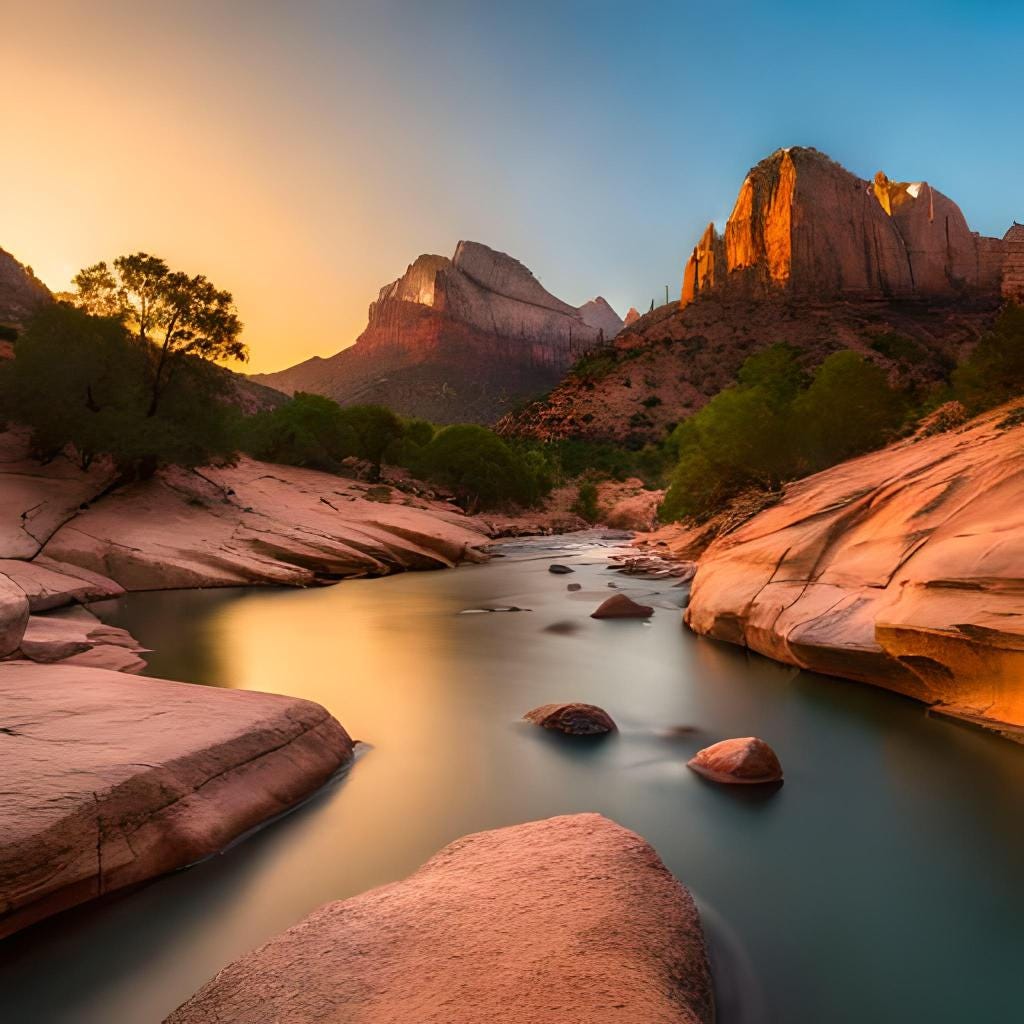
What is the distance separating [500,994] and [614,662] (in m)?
10.0

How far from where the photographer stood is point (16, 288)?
255 ft

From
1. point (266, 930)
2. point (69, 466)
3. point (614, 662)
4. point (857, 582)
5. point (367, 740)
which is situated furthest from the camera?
point (69, 466)

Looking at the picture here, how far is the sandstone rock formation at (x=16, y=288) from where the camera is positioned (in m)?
70.4

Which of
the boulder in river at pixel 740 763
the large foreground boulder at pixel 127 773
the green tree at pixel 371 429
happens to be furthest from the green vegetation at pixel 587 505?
the large foreground boulder at pixel 127 773

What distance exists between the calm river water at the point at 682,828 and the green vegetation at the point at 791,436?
14209mm

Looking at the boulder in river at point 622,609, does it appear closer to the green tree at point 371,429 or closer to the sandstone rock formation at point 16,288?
the green tree at point 371,429

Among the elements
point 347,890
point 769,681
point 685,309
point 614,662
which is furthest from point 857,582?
point 685,309

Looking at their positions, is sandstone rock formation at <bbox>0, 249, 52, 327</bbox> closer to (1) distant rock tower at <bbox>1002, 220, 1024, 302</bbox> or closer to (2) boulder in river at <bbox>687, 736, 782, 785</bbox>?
(2) boulder in river at <bbox>687, 736, 782, 785</bbox>

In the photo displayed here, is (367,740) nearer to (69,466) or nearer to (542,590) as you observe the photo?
(542,590)

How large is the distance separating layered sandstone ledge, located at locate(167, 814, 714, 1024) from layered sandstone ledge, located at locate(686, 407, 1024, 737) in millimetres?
5545

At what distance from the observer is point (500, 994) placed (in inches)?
117

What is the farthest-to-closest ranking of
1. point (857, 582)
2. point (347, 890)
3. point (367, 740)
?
point (857, 582) < point (367, 740) < point (347, 890)

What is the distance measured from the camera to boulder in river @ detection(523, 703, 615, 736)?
28.3ft

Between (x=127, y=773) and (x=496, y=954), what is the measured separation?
316 cm
